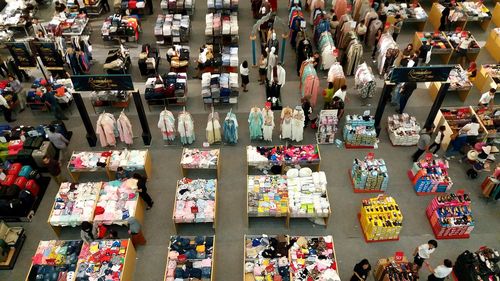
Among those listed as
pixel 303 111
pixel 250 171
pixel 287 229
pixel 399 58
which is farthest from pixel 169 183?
pixel 399 58

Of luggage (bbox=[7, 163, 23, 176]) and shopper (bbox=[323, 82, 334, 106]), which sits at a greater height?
shopper (bbox=[323, 82, 334, 106])

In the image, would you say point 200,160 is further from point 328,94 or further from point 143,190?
point 328,94

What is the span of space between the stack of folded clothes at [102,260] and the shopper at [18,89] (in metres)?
7.60

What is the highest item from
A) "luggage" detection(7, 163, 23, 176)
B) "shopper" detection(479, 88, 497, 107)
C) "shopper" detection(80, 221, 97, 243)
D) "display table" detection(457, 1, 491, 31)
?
"display table" detection(457, 1, 491, 31)

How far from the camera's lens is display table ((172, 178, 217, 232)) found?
1193 centimetres

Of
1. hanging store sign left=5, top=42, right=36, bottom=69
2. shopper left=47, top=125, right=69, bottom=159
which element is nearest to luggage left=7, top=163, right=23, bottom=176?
shopper left=47, top=125, right=69, bottom=159

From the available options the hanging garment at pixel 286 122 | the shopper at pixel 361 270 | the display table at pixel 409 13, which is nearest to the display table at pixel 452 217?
the shopper at pixel 361 270

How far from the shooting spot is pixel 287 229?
12430 mm

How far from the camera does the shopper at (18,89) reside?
15.7m

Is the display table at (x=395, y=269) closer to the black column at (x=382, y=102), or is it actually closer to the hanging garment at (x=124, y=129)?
the black column at (x=382, y=102)

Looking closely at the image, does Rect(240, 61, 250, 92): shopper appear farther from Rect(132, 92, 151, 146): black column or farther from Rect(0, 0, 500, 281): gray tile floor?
Rect(132, 92, 151, 146): black column

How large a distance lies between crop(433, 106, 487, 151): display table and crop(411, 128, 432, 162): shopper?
2.44 feet

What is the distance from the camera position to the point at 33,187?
1304 centimetres

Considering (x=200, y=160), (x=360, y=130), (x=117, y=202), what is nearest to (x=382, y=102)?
(x=360, y=130)
